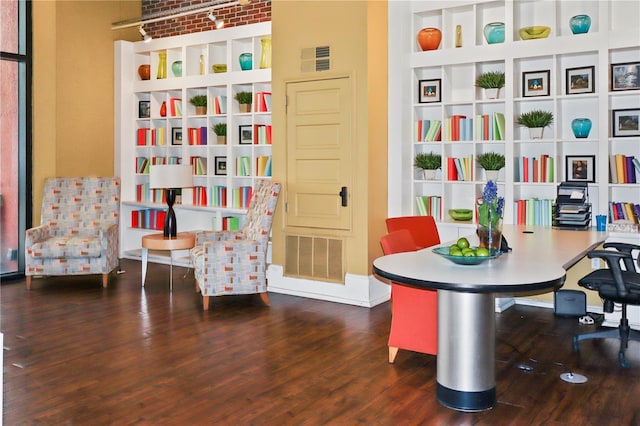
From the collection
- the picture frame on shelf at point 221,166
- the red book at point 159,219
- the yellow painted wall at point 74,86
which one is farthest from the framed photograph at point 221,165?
the yellow painted wall at point 74,86

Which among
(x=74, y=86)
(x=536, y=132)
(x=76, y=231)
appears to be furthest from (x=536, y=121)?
Answer: (x=74, y=86)

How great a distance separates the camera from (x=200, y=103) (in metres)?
7.95

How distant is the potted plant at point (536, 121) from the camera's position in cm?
571

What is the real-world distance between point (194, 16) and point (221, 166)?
7.23 ft

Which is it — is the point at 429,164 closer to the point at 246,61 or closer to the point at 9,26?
the point at 246,61

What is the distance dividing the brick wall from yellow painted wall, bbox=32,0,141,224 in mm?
273

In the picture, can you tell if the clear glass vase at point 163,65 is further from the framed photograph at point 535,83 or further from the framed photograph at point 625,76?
the framed photograph at point 625,76

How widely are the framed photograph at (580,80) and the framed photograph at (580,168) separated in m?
0.60

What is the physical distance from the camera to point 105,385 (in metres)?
3.69

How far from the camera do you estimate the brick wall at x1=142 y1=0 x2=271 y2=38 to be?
25.8ft

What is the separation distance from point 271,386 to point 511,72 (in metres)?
3.81

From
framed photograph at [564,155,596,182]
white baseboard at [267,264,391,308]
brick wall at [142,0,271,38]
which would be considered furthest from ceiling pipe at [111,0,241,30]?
framed photograph at [564,155,596,182]

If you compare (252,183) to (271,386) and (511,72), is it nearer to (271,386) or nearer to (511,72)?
(511,72)

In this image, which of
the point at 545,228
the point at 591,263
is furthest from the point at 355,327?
the point at 591,263
